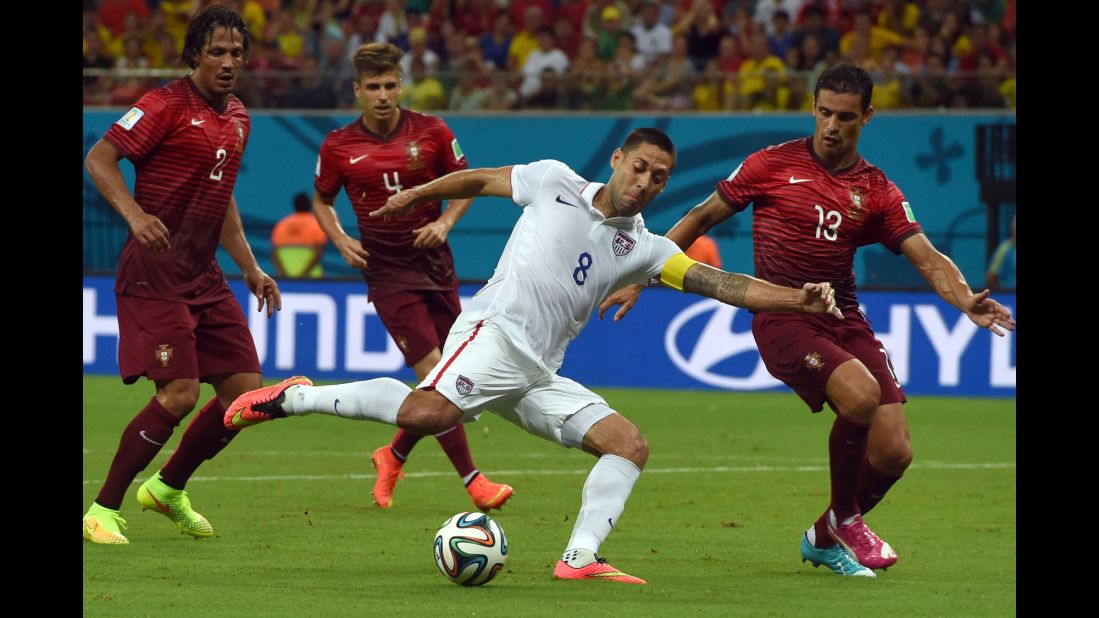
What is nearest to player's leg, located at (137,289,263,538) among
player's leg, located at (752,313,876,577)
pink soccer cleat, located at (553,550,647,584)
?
pink soccer cleat, located at (553,550,647,584)

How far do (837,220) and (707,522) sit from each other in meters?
2.06

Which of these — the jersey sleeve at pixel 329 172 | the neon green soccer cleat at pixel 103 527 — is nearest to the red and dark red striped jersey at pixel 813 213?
the jersey sleeve at pixel 329 172

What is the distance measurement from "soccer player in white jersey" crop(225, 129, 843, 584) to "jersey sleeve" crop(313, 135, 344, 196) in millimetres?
2725

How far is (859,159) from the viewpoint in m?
8.14

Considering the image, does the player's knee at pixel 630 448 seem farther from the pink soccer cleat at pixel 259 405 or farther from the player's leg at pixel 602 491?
the pink soccer cleat at pixel 259 405

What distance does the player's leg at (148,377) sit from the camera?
26.2 ft

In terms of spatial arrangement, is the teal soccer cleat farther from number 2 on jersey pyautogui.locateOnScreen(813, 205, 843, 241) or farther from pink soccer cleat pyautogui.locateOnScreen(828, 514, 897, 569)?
number 2 on jersey pyautogui.locateOnScreen(813, 205, 843, 241)

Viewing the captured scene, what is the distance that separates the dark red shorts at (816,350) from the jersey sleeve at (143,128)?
2958mm

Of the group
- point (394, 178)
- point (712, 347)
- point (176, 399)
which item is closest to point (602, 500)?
point (176, 399)

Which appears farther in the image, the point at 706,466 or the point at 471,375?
the point at 706,466

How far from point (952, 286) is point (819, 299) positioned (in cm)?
124
